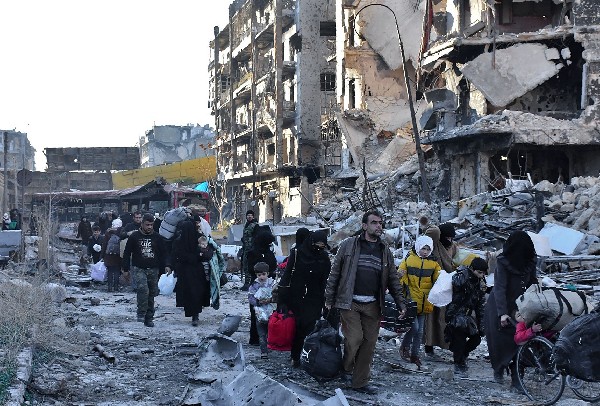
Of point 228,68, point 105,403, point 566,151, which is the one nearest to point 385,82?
point 566,151

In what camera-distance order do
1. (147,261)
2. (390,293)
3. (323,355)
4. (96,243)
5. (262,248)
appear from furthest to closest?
(96,243) < (262,248) < (147,261) < (390,293) < (323,355)

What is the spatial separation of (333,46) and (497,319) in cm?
4013

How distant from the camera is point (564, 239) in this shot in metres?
17.8

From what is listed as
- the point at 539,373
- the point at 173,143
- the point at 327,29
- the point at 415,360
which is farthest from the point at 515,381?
the point at 173,143

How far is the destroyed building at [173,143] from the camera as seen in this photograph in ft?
288

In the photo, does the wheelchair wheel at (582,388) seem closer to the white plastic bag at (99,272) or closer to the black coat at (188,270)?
the black coat at (188,270)

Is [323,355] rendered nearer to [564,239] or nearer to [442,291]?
[442,291]

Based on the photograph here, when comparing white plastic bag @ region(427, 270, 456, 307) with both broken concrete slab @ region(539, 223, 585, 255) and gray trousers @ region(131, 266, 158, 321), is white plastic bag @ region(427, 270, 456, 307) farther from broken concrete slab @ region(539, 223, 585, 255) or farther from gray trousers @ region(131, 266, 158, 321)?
broken concrete slab @ region(539, 223, 585, 255)

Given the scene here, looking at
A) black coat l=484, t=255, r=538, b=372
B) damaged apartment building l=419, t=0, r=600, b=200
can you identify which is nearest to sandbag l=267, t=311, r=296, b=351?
black coat l=484, t=255, r=538, b=372

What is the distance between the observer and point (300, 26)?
4597 centimetres

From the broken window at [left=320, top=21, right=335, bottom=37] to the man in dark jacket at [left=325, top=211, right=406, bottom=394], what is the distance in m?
40.2

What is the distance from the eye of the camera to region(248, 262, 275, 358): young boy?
9344mm

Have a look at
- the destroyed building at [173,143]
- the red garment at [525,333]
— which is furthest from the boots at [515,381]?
the destroyed building at [173,143]

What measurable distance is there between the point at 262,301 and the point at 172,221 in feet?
14.7
